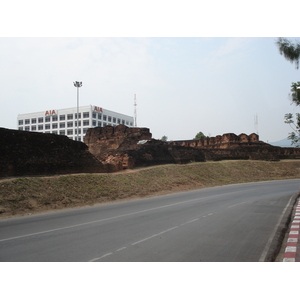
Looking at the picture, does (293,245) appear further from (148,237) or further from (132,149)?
(132,149)

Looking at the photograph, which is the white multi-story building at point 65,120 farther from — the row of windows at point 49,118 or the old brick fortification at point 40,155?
the old brick fortification at point 40,155

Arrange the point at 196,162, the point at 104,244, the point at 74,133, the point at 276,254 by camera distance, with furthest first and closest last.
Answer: the point at 74,133, the point at 196,162, the point at 104,244, the point at 276,254

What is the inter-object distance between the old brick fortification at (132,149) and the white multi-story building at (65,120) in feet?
110

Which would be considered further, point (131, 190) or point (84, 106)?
point (84, 106)

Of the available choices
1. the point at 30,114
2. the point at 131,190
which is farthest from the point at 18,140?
the point at 30,114

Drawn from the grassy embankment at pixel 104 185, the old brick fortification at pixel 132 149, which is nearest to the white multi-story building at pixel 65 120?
the old brick fortification at pixel 132 149

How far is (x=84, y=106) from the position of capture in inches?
3027

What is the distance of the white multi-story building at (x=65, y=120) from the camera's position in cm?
7581

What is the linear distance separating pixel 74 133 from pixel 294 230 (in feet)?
238

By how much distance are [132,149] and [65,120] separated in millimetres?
52729

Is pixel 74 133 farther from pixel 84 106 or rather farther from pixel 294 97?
pixel 294 97

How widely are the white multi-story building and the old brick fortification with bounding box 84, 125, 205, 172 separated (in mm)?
33529

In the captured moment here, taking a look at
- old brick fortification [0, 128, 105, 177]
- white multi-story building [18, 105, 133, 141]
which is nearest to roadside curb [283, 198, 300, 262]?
old brick fortification [0, 128, 105, 177]

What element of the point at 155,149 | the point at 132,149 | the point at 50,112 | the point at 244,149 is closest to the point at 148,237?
the point at 132,149
